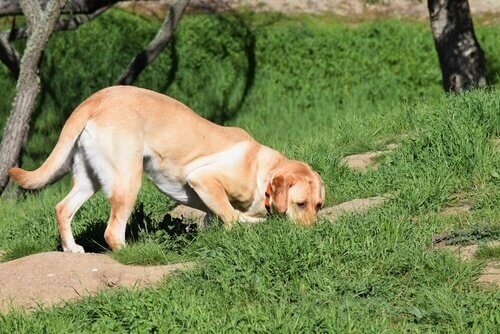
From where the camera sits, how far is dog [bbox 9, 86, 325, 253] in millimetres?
7496

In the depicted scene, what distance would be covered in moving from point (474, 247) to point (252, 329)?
1900mm

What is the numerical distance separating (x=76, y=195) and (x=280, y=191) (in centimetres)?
168

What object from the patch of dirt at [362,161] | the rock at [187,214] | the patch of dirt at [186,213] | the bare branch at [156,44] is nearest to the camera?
the rock at [187,214]

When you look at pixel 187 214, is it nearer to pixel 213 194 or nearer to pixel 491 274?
pixel 213 194

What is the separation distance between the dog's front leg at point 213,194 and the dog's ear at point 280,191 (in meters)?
0.32

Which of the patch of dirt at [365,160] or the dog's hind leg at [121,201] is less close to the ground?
the dog's hind leg at [121,201]

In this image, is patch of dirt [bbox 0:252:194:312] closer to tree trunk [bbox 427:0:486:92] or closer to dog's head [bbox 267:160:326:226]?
dog's head [bbox 267:160:326:226]

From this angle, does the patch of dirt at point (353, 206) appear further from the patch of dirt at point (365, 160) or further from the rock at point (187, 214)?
the rock at point (187, 214)

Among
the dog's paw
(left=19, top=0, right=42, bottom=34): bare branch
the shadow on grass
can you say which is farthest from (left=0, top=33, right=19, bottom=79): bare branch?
the dog's paw

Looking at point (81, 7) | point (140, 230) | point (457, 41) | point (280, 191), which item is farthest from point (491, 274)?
point (81, 7)

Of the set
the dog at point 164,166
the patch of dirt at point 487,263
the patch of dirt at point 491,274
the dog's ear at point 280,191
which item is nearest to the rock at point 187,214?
the dog at point 164,166

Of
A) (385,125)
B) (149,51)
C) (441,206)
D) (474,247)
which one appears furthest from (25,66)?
(474,247)

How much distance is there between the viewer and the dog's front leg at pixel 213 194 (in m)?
7.54

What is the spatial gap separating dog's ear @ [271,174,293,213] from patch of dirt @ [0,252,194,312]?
3.17 ft
